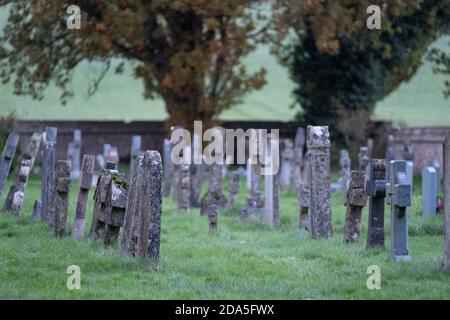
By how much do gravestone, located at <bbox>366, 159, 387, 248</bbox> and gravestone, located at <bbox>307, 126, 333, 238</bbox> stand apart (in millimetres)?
1764

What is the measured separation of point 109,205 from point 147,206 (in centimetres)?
158

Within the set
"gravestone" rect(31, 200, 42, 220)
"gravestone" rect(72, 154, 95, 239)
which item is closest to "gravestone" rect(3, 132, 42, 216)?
"gravestone" rect(31, 200, 42, 220)

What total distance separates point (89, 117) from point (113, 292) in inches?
3076

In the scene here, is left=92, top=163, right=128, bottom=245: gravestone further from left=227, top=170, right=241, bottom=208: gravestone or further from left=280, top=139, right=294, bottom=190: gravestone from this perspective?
left=280, top=139, right=294, bottom=190: gravestone

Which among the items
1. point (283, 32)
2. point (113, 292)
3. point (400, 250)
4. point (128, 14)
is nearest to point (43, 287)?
point (113, 292)

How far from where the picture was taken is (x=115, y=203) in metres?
13.6

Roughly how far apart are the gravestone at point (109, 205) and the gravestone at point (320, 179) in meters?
3.32

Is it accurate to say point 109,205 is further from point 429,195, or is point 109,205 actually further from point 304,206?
point 429,195

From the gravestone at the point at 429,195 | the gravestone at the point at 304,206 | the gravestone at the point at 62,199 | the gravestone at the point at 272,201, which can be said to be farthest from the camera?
the gravestone at the point at 429,195

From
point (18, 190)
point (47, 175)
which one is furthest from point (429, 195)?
point (18, 190)

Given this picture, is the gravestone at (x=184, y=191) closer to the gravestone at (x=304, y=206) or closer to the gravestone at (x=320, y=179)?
the gravestone at (x=304, y=206)

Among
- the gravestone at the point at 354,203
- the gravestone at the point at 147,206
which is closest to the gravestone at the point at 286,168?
the gravestone at the point at 354,203

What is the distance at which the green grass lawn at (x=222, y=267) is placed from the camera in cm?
1079

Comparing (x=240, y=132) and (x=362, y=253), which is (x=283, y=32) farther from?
(x=362, y=253)
